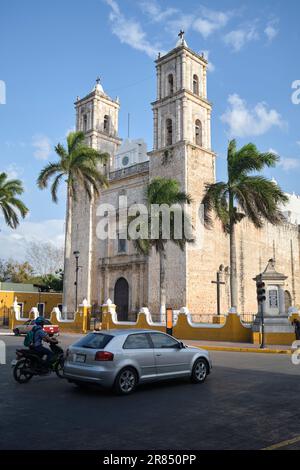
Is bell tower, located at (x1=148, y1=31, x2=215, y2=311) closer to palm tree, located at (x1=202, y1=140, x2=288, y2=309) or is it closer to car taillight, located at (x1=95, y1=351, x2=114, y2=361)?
palm tree, located at (x1=202, y1=140, x2=288, y2=309)

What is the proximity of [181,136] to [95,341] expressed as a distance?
26781mm

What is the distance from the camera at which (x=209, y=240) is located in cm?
3334

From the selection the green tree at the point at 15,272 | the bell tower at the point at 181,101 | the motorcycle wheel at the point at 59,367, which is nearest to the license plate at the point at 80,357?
the motorcycle wheel at the point at 59,367

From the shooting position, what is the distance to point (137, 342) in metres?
8.78

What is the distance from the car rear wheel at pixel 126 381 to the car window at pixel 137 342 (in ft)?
1.39

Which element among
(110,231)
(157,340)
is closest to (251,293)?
(110,231)

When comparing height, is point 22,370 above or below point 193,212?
below

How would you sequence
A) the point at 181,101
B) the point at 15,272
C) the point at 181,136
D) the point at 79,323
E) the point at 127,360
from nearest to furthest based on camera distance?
the point at 127,360 → the point at 79,323 → the point at 181,136 → the point at 181,101 → the point at 15,272

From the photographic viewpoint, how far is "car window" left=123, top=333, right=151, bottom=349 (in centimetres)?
860

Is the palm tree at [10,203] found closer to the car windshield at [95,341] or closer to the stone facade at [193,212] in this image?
the stone facade at [193,212]

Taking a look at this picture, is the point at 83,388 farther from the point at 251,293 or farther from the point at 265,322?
the point at 251,293

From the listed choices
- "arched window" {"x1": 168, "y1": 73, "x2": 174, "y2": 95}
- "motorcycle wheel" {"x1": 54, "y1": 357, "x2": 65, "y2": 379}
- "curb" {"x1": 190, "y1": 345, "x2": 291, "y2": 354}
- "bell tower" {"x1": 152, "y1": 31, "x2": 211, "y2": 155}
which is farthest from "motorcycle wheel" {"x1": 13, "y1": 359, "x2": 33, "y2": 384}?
"arched window" {"x1": 168, "y1": 73, "x2": 174, "y2": 95}

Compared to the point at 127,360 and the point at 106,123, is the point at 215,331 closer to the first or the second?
the point at 127,360

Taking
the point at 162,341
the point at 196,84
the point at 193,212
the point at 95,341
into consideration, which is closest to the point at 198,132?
the point at 196,84
